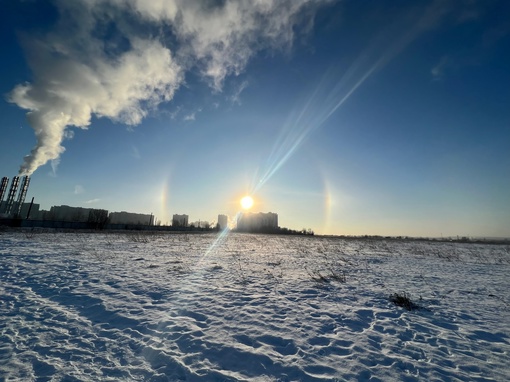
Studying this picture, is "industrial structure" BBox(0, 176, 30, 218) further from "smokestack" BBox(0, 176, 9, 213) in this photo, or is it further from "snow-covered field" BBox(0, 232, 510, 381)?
"snow-covered field" BBox(0, 232, 510, 381)

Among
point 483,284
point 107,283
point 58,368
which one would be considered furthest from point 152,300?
point 483,284

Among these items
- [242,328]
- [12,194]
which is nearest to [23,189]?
[12,194]

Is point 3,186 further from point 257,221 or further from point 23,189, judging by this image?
point 257,221

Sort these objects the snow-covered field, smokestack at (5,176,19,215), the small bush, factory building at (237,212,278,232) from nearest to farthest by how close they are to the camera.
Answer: the snow-covered field
the small bush
smokestack at (5,176,19,215)
factory building at (237,212,278,232)

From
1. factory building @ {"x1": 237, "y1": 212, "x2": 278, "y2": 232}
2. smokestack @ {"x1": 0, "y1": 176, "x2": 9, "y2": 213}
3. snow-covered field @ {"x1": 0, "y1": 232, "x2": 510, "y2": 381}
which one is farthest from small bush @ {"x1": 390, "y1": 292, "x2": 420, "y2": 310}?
factory building @ {"x1": 237, "y1": 212, "x2": 278, "y2": 232}

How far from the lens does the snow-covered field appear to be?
3.55m

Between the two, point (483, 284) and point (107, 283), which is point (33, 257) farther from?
point (483, 284)

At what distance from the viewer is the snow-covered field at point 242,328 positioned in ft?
11.6

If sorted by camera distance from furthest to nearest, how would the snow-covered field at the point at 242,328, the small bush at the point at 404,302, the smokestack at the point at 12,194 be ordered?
the smokestack at the point at 12,194 → the small bush at the point at 404,302 → the snow-covered field at the point at 242,328

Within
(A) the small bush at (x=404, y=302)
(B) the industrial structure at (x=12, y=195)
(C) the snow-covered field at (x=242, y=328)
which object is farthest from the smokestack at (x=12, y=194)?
(A) the small bush at (x=404, y=302)

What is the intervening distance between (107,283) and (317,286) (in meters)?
6.58

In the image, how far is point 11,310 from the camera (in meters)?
5.27

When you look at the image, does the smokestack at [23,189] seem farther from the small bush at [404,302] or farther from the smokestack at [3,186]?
the small bush at [404,302]

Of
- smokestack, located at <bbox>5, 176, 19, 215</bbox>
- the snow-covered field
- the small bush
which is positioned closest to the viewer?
the snow-covered field
